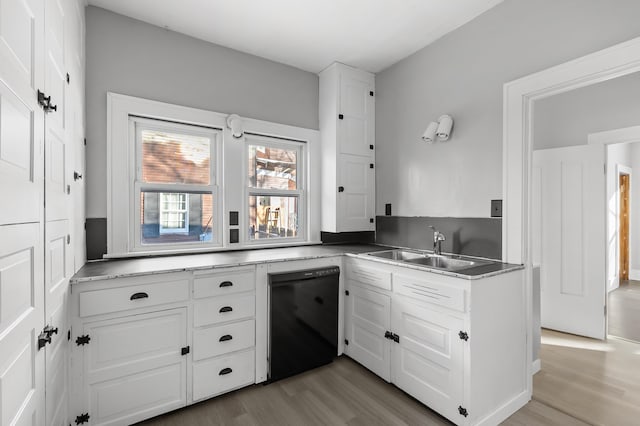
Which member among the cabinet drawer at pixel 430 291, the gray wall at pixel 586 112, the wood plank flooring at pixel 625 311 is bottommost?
the wood plank flooring at pixel 625 311

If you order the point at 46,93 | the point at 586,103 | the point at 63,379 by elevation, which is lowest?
the point at 63,379

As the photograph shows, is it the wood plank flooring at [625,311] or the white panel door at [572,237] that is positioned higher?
the white panel door at [572,237]

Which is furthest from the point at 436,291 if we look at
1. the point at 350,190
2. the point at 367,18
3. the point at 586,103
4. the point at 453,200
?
the point at 586,103

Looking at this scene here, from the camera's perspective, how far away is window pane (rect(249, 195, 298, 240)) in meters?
3.08

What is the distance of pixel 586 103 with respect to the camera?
3260 mm

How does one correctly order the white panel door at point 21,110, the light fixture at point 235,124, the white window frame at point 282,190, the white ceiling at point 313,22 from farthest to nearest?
1. the white window frame at point 282,190
2. the light fixture at point 235,124
3. the white ceiling at point 313,22
4. the white panel door at point 21,110

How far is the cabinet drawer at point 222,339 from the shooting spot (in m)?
2.09

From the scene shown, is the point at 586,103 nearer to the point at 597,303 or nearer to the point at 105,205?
the point at 597,303

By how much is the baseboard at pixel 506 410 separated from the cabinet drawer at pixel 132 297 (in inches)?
78.6

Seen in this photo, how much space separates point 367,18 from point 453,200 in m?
1.63

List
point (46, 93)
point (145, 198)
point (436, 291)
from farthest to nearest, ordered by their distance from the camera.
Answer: point (145, 198), point (436, 291), point (46, 93)

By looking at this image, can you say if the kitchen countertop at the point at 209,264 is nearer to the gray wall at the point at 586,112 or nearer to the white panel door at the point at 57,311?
the white panel door at the point at 57,311

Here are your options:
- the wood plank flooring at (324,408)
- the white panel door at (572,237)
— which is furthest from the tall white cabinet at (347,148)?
the white panel door at (572,237)

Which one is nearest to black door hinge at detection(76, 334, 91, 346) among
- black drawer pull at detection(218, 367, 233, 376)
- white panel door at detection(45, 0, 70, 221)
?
white panel door at detection(45, 0, 70, 221)
